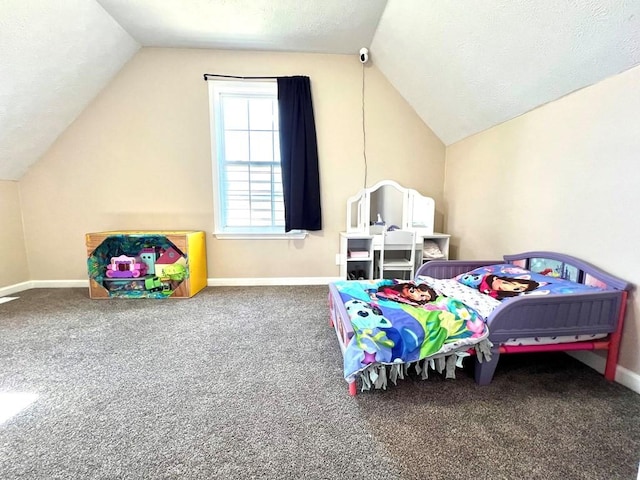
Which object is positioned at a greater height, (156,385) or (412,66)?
(412,66)

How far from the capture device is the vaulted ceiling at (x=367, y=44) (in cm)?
153

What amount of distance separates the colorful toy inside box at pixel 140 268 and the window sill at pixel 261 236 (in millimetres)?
496

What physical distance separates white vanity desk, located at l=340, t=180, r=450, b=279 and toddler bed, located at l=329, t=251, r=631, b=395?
1.42 m

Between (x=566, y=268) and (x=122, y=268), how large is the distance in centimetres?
378

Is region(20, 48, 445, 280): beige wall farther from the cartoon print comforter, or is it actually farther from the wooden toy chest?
the cartoon print comforter

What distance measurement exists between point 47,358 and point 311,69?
11.0 feet

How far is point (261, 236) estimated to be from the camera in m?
3.21

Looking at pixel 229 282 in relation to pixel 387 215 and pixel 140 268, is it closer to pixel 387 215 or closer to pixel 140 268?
pixel 140 268

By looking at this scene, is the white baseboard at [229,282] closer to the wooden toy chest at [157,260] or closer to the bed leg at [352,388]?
the wooden toy chest at [157,260]

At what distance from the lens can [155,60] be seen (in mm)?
2926

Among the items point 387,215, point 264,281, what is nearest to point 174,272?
point 264,281

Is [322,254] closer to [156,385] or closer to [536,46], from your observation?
[156,385]

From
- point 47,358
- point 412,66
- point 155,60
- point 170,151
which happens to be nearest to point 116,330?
point 47,358

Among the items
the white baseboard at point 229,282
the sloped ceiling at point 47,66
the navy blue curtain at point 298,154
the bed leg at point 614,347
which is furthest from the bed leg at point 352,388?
the sloped ceiling at point 47,66
